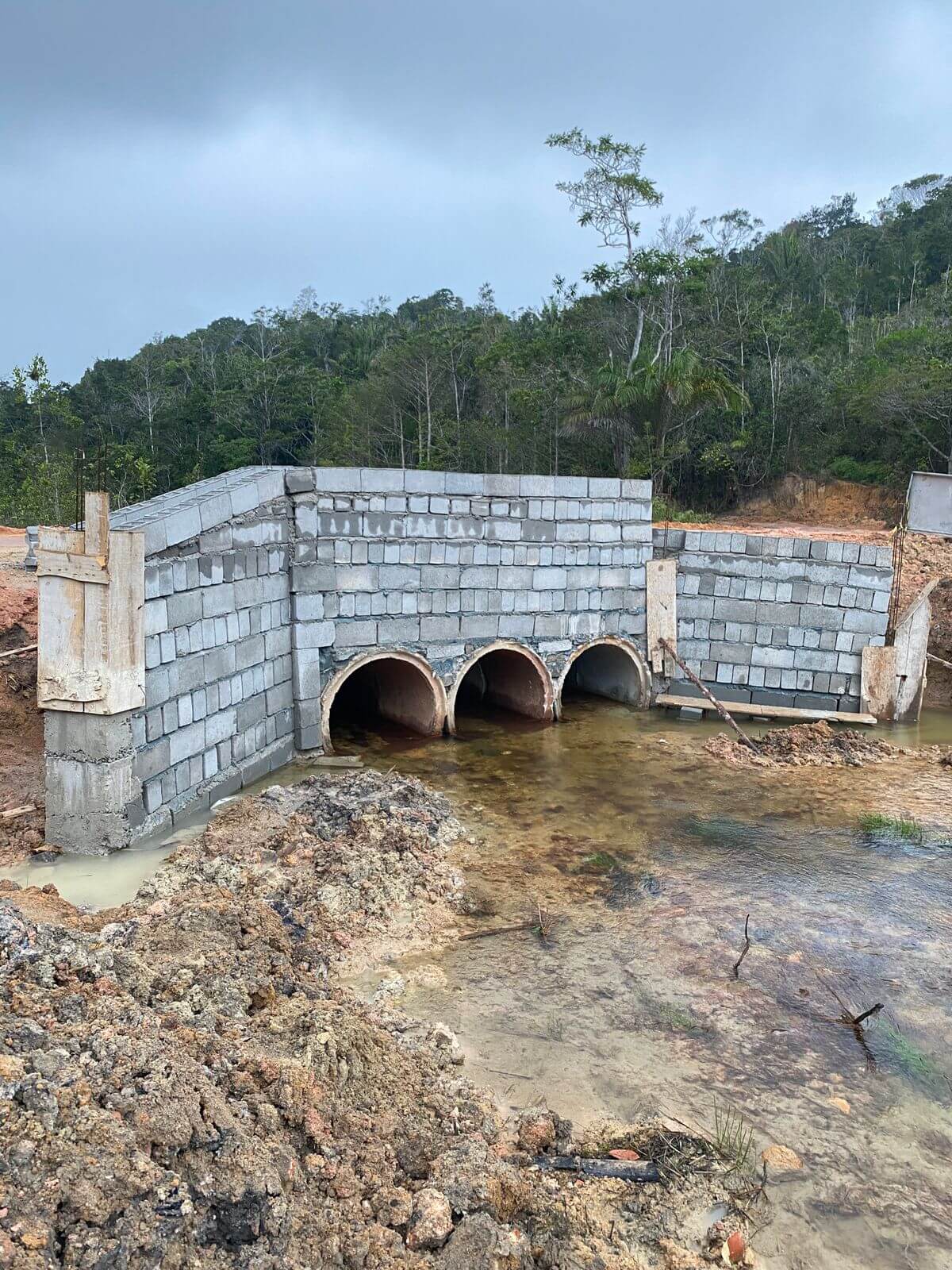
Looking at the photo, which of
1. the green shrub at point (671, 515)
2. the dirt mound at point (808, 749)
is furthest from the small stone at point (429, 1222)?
the green shrub at point (671, 515)

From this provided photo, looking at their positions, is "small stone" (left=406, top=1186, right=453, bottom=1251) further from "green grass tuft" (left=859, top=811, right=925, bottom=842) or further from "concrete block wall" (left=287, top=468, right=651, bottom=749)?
"concrete block wall" (left=287, top=468, right=651, bottom=749)

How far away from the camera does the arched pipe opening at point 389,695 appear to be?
974 cm

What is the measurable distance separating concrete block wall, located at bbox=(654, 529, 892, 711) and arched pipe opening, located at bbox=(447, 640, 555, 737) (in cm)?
185

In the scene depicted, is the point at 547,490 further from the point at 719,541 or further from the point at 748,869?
the point at 748,869

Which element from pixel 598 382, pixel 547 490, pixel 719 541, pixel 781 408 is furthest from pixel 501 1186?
pixel 781 408

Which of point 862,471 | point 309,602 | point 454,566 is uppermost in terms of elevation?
point 862,471

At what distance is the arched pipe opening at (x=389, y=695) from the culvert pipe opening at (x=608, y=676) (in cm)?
221

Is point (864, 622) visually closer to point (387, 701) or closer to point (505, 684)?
point (505, 684)

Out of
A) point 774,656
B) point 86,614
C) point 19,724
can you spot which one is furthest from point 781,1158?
point 774,656

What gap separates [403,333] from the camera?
3719cm

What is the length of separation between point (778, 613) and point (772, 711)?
123cm

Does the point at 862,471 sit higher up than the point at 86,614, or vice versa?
the point at 862,471

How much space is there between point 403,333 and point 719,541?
2855 centimetres

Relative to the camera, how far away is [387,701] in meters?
11.7
